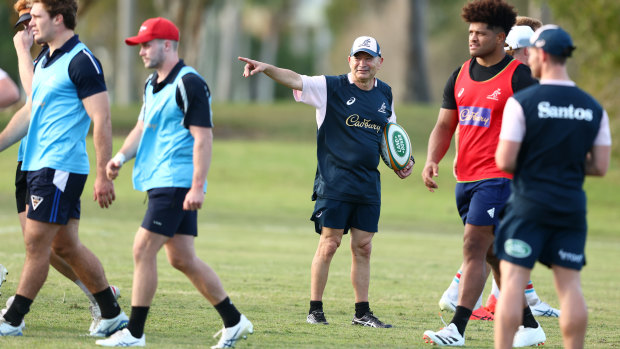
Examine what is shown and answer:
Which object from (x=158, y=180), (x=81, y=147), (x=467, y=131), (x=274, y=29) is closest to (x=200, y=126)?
(x=158, y=180)

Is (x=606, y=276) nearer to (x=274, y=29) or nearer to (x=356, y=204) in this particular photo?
(x=356, y=204)

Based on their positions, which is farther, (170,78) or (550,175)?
(170,78)

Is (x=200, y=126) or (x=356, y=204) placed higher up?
(x=200, y=126)

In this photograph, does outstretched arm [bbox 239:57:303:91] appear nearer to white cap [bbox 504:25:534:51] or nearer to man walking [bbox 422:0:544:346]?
man walking [bbox 422:0:544:346]

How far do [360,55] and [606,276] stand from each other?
661 centimetres

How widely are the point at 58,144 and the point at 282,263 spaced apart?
21.7ft

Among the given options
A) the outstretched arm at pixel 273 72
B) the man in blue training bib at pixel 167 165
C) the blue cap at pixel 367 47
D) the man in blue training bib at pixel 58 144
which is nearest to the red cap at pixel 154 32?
the man in blue training bib at pixel 167 165

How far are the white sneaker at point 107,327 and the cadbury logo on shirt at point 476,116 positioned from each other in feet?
10.2

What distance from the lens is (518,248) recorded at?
603 centimetres

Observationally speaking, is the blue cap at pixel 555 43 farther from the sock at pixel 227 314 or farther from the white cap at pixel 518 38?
the sock at pixel 227 314

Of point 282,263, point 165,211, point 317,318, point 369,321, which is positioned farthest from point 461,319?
point 282,263

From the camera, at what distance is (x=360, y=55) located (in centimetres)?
859

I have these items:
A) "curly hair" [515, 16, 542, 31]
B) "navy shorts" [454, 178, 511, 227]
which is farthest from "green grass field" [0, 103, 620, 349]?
"curly hair" [515, 16, 542, 31]

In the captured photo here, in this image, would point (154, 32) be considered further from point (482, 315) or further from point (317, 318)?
point (482, 315)
